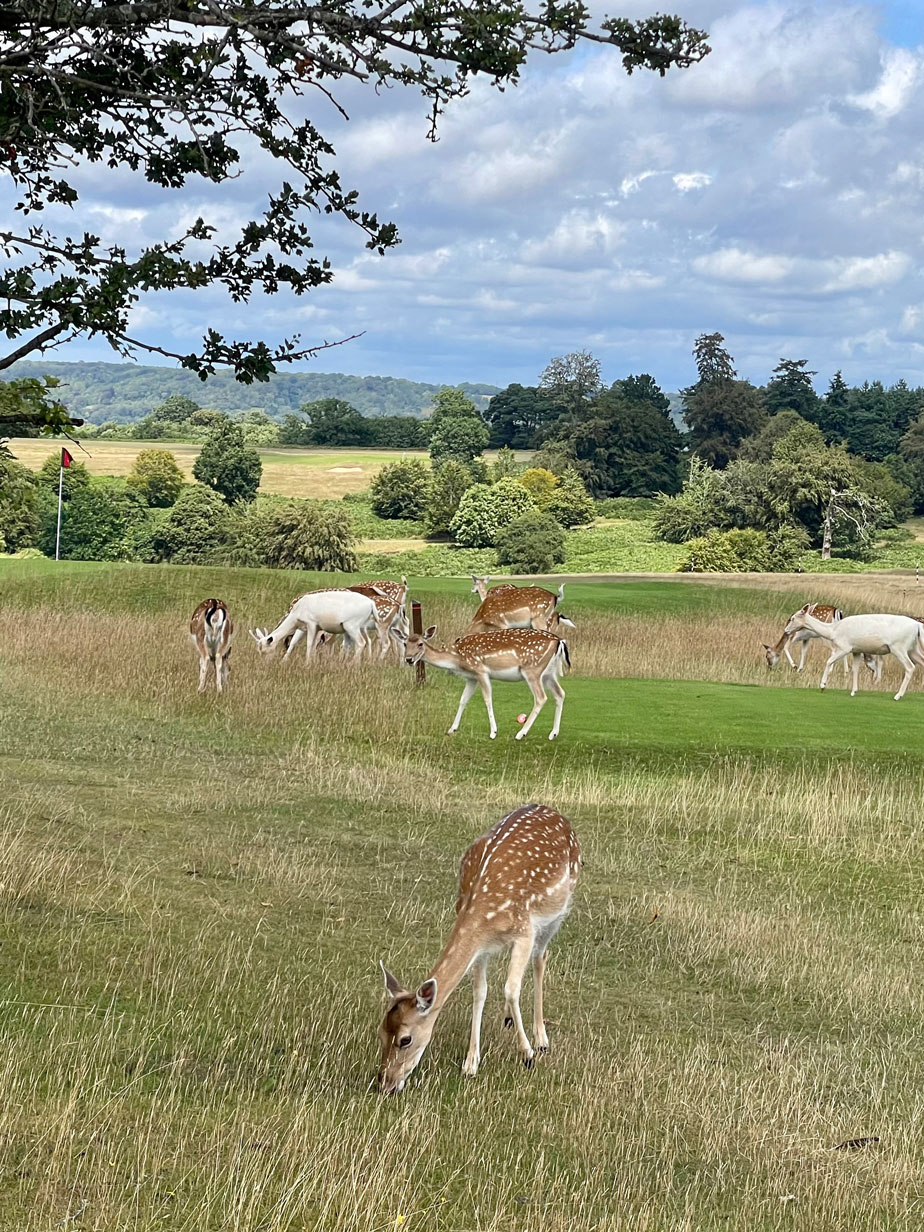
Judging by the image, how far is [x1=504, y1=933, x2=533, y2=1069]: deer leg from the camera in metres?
7.14

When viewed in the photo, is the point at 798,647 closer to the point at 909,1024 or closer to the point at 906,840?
the point at 906,840

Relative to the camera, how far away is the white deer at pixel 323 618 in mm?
24641

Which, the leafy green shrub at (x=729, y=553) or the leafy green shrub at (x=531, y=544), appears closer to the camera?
the leafy green shrub at (x=729, y=553)

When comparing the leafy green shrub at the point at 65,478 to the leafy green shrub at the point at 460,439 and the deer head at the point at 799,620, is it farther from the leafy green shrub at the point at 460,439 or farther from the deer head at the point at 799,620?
the deer head at the point at 799,620

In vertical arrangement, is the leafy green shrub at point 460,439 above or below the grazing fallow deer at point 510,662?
above

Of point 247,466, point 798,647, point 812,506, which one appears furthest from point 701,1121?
point 247,466

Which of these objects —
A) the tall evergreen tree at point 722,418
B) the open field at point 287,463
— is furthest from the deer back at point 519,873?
the tall evergreen tree at point 722,418

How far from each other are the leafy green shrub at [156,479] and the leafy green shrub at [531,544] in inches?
674

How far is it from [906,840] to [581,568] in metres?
50.6

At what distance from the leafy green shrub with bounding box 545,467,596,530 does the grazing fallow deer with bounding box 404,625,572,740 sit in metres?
55.9

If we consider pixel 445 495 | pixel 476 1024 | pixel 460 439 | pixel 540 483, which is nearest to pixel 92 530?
pixel 445 495

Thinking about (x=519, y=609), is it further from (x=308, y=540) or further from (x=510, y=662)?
(x=308, y=540)

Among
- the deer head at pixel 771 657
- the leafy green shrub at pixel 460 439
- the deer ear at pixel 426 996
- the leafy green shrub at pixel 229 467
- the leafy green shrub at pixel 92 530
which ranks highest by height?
the leafy green shrub at pixel 460 439

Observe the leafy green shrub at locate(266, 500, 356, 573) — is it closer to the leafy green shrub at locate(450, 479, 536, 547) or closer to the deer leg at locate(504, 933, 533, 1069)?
the leafy green shrub at locate(450, 479, 536, 547)
